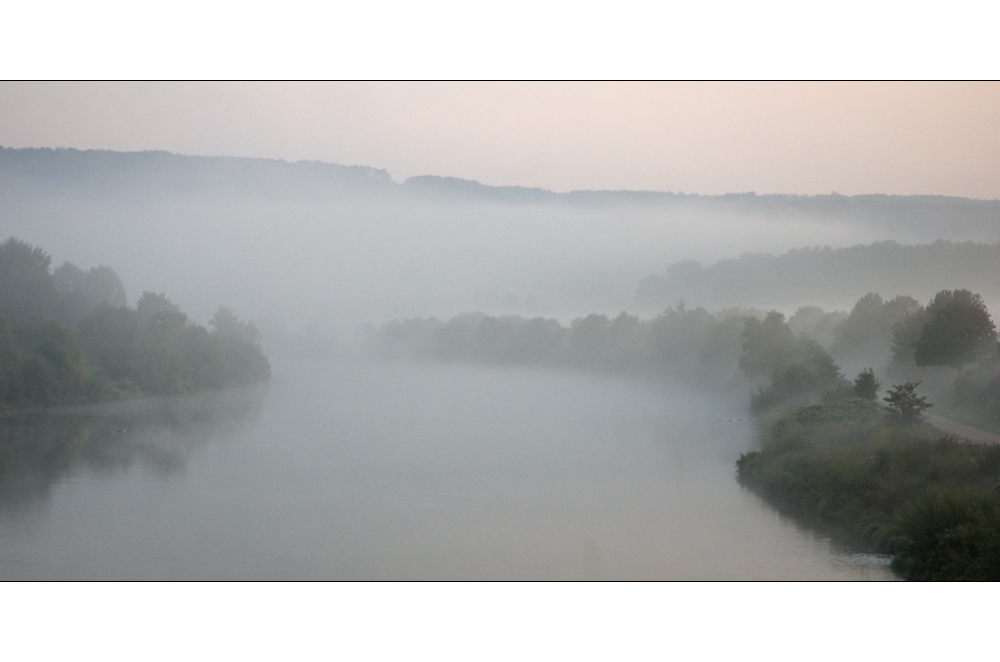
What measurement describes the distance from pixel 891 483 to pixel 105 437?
12.7 meters

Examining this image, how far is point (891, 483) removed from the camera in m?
9.16

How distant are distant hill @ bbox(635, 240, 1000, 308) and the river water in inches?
168

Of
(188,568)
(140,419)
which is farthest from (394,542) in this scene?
(140,419)

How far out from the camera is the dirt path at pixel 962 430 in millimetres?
10867

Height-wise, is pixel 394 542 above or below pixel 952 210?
below

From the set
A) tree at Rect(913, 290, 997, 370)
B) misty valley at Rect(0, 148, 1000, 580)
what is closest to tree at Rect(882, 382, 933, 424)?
misty valley at Rect(0, 148, 1000, 580)

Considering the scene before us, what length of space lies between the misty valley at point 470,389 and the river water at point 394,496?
0.21 ft

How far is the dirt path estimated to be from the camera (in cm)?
1087

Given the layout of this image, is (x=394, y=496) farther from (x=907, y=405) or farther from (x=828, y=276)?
(x=828, y=276)

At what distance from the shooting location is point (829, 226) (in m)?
22.8

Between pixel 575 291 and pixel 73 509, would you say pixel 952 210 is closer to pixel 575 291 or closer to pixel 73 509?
pixel 575 291

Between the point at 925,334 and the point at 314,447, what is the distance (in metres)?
9.93

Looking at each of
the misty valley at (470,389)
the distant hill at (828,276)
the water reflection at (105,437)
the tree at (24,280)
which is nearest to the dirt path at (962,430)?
the misty valley at (470,389)

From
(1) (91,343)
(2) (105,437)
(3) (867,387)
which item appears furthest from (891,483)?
(1) (91,343)
